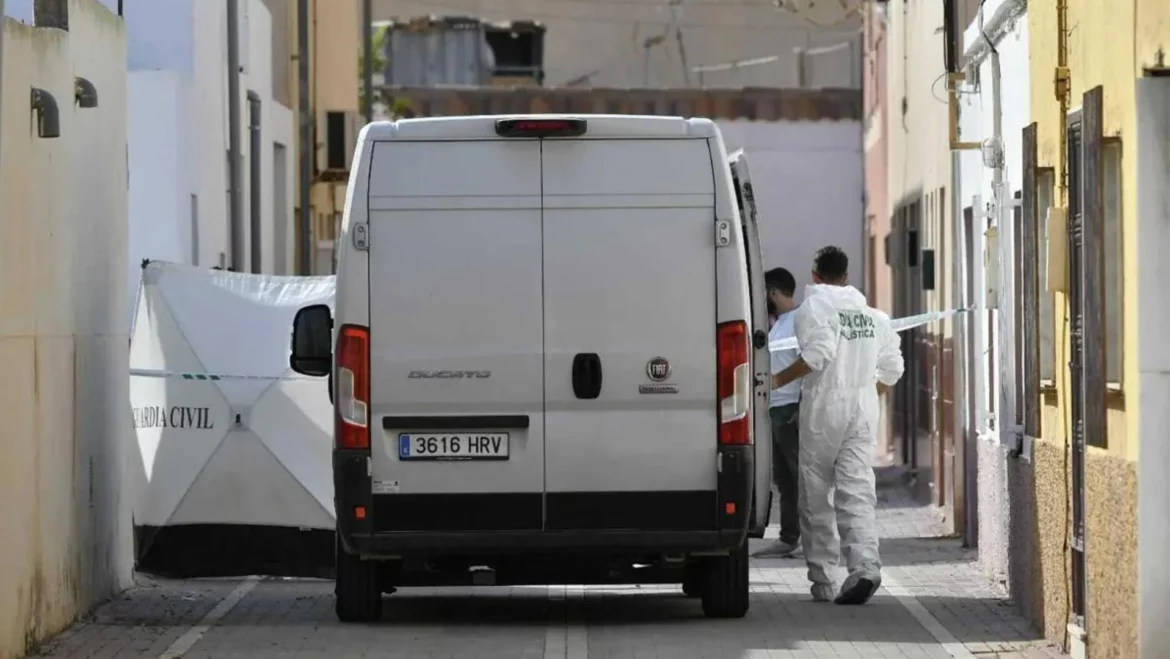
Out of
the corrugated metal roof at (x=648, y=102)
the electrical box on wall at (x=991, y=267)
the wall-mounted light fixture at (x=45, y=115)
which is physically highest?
the corrugated metal roof at (x=648, y=102)

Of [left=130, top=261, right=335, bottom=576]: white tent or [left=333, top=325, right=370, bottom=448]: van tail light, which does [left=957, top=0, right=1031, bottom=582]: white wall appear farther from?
[left=130, top=261, right=335, bottom=576]: white tent

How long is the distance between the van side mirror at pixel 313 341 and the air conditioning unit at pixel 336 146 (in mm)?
16134

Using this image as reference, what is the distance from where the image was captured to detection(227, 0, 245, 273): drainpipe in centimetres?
2188

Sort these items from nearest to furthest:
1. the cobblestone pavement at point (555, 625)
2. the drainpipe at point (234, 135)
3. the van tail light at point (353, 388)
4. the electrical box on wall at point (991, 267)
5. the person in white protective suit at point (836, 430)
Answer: the cobblestone pavement at point (555, 625), the van tail light at point (353, 388), the person in white protective suit at point (836, 430), the electrical box on wall at point (991, 267), the drainpipe at point (234, 135)

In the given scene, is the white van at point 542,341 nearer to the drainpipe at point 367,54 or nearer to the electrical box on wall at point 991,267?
the electrical box on wall at point 991,267

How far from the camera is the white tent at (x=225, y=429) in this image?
49.0 ft

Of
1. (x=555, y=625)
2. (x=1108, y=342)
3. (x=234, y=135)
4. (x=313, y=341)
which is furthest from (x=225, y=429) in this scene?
(x=234, y=135)

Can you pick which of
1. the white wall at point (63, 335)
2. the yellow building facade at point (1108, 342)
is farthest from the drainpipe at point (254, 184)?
the yellow building facade at point (1108, 342)

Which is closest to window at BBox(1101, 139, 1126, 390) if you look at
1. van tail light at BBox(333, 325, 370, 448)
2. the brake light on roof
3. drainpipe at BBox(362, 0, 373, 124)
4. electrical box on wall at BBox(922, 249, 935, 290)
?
the brake light on roof

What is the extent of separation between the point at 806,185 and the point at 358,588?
25.7 m

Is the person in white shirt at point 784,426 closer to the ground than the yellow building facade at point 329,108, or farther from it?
closer to the ground

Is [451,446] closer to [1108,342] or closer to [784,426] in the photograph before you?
[1108,342]

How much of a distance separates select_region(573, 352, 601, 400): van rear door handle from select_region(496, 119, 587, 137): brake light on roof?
1046 mm

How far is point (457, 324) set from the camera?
39.2 feet
